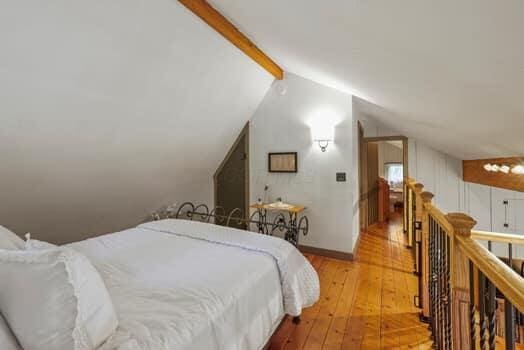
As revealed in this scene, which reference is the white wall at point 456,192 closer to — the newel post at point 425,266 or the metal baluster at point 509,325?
the newel post at point 425,266

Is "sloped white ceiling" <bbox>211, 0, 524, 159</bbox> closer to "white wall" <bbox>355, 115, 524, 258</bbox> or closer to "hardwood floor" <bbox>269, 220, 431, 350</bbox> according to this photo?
"hardwood floor" <bbox>269, 220, 431, 350</bbox>

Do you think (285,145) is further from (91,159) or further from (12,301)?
(12,301)

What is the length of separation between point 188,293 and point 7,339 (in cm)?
61

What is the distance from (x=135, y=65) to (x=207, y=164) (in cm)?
222

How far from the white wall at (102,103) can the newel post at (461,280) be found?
2.45 metres

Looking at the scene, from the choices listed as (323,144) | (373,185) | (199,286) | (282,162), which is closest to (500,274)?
(199,286)

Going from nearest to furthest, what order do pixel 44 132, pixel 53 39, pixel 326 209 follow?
1. pixel 53 39
2. pixel 44 132
3. pixel 326 209

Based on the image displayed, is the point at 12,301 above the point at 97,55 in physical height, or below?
below

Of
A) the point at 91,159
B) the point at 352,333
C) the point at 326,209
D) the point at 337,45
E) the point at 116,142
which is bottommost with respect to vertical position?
the point at 352,333

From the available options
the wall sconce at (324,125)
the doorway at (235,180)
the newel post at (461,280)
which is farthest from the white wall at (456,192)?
the newel post at (461,280)

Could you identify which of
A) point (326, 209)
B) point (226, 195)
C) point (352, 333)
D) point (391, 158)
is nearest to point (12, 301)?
point (352, 333)

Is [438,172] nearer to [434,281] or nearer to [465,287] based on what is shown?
[434,281]

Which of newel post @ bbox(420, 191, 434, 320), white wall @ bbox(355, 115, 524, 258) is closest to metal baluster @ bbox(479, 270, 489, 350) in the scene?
newel post @ bbox(420, 191, 434, 320)

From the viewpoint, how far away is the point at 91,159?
256 centimetres
